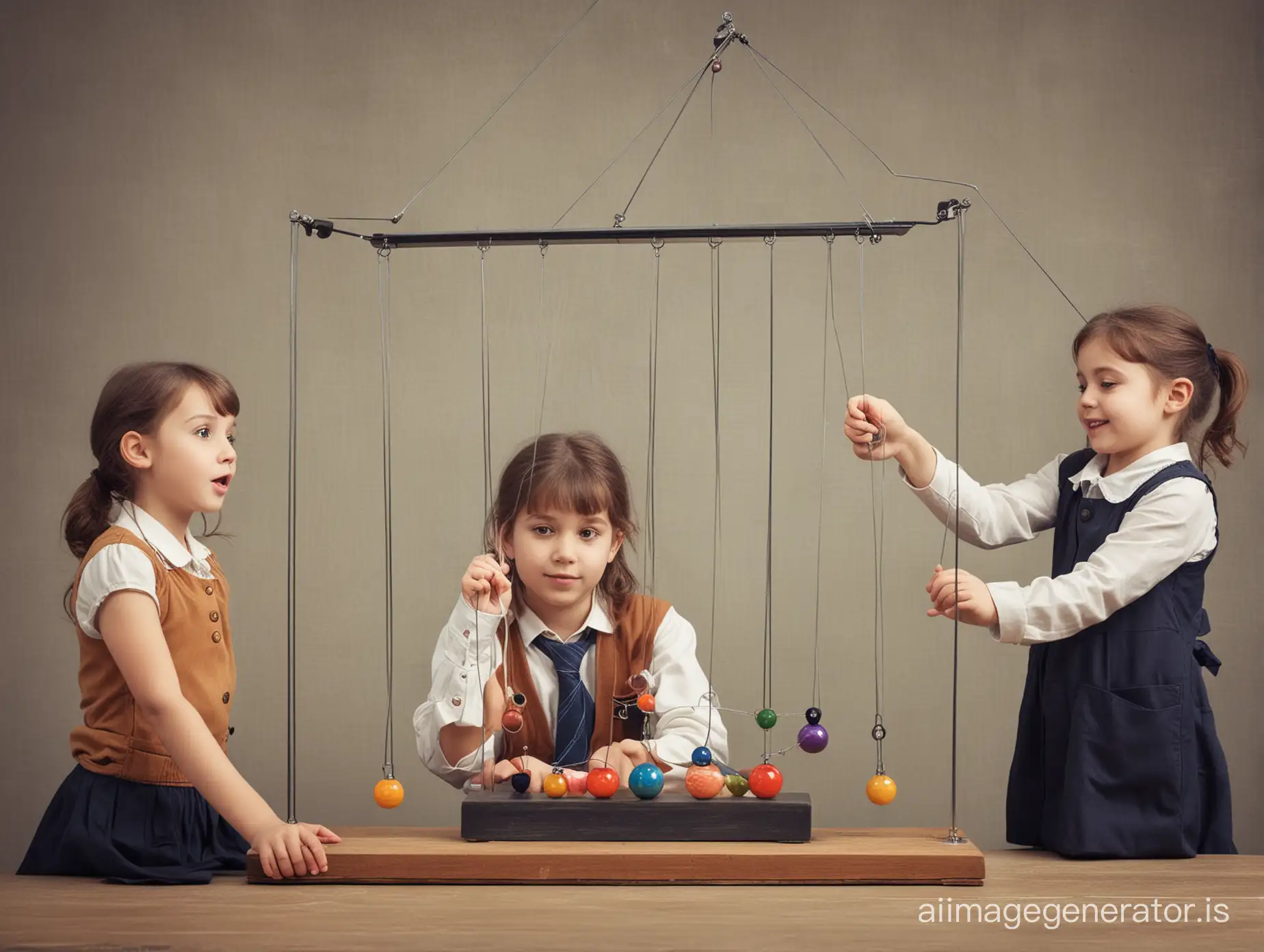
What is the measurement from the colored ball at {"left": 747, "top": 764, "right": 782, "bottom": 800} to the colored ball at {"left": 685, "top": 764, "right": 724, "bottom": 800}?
1.5 inches

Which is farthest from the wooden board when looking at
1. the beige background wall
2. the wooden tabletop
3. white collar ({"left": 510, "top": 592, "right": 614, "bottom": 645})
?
the beige background wall

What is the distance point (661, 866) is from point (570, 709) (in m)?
0.32

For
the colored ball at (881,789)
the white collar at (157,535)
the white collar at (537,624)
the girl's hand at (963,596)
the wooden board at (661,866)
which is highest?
the white collar at (157,535)

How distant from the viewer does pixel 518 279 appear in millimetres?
2432

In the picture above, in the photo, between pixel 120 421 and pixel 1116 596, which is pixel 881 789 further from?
pixel 120 421

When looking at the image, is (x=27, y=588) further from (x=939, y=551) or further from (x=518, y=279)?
(x=939, y=551)

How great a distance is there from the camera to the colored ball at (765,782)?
1526 mm

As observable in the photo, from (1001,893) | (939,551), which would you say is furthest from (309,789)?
(1001,893)

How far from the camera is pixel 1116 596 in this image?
1.63 metres

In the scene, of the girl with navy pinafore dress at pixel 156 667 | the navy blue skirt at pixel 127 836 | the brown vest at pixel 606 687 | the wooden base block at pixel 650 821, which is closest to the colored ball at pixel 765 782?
the wooden base block at pixel 650 821

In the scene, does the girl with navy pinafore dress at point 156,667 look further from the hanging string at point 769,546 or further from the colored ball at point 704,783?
the hanging string at point 769,546

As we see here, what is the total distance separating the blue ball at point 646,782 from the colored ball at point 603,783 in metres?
0.02

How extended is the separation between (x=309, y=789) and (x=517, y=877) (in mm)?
1149

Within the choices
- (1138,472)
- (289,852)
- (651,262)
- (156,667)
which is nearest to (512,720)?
(289,852)
